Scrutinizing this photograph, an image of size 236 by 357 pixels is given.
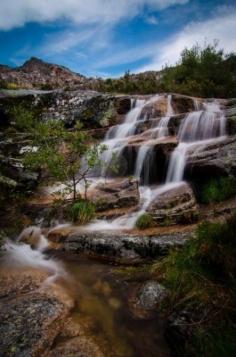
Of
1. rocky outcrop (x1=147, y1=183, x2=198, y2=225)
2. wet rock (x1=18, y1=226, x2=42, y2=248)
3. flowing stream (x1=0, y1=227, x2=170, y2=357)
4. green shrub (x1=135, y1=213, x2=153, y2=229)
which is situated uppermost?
rocky outcrop (x1=147, y1=183, x2=198, y2=225)

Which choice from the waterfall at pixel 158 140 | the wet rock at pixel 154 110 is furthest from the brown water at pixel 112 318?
the wet rock at pixel 154 110

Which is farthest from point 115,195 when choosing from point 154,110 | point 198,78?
point 198,78

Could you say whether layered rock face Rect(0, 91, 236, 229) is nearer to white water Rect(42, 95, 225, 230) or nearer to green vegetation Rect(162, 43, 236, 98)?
white water Rect(42, 95, 225, 230)

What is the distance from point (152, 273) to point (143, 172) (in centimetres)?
614

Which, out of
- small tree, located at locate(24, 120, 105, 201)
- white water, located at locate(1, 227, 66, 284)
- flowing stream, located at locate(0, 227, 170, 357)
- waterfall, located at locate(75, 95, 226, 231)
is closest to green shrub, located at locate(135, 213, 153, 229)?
waterfall, located at locate(75, 95, 226, 231)

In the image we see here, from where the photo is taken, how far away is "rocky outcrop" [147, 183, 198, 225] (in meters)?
7.58

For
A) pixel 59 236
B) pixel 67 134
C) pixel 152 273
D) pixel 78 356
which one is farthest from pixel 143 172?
pixel 78 356

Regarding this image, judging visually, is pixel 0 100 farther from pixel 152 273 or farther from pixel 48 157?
pixel 152 273

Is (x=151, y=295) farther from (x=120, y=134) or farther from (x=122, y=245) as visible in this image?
(x=120, y=134)

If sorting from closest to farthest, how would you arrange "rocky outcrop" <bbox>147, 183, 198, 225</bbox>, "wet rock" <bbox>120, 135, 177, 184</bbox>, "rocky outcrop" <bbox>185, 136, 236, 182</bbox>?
"rocky outcrop" <bbox>147, 183, 198, 225</bbox>
"rocky outcrop" <bbox>185, 136, 236, 182</bbox>
"wet rock" <bbox>120, 135, 177, 184</bbox>

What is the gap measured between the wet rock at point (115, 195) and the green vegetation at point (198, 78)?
12.9 m

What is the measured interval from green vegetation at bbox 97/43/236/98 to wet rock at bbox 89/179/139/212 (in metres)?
12.9

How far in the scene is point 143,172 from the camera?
11500mm

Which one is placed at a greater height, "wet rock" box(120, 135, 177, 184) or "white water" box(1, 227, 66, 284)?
"wet rock" box(120, 135, 177, 184)
